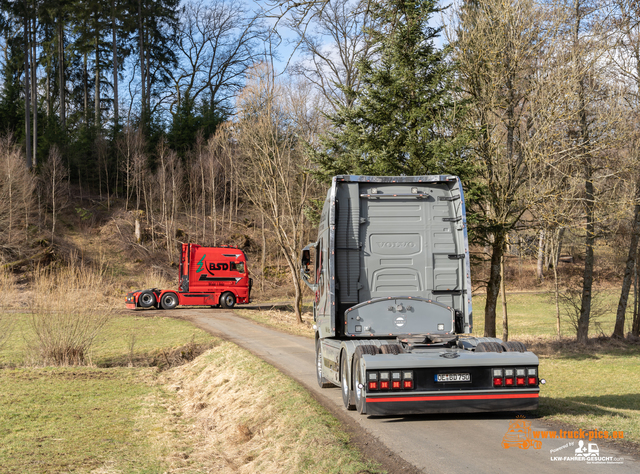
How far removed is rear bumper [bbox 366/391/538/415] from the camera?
6.97 m

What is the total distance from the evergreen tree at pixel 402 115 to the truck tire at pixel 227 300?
690 inches

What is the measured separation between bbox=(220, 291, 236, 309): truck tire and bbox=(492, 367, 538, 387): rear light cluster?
27403 mm

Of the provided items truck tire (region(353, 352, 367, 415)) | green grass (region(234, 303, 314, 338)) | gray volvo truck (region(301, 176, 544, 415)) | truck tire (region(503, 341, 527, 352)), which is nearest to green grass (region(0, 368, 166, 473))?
truck tire (region(353, 352, 367, 415))

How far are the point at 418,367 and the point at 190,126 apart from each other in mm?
52248

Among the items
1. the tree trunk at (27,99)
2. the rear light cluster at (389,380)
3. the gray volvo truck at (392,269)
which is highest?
the tree trunk at (27,99)

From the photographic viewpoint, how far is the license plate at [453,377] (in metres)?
6.98

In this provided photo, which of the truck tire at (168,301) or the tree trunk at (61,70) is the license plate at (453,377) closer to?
the truck tire at (168,301)

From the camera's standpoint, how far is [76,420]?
10719 mm

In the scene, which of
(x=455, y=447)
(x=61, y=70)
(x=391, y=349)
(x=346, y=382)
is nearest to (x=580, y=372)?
(x=346, y=382)

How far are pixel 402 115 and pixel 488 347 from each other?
1095 centimetres

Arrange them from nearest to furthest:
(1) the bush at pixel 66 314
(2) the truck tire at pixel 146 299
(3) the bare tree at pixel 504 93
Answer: (1) the bush at pixel 66 314 → (3) the bare tree at pixel 504 93 → (2) the truck tire at pixel 146 299

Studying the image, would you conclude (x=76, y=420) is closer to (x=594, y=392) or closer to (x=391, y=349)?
(x=391, y=349)

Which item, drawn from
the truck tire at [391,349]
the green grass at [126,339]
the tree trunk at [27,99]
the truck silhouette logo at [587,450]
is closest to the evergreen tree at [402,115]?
the green grass at [126,339]

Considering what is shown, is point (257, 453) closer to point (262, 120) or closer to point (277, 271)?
point (262, 120)
